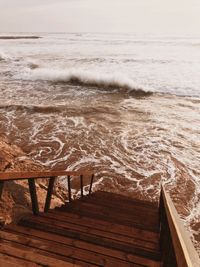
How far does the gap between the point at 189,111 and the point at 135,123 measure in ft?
12.7

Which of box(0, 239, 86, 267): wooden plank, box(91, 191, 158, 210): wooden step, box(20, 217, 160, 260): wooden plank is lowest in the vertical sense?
box(91, 191, 158, 210): wooden step

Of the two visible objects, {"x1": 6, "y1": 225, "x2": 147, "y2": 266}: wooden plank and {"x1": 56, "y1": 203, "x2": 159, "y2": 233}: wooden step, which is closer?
{"x1": 6, "y1": 225, "x2": 147, "y2": 266}: wooden plank

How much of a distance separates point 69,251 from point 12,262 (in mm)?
663

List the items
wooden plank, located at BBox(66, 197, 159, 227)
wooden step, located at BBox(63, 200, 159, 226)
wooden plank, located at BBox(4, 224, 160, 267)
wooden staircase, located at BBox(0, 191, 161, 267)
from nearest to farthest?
wooden staircase, located at BBox(0, 191, 161, 267) → wooden plank, located at BBox(4, 224, 160, 267) → wooden step, located at BBox(63, 200, 159, 226) → wooden plank, located at BBox(66, 197, 159, 227)

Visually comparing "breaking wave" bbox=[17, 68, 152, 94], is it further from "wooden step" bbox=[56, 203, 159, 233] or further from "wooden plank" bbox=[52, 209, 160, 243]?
"wooden plank" bbox=[52, 209, 160, 243]

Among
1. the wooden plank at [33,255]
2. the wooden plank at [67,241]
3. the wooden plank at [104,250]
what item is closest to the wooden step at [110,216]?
the wooden plank at [104,250]

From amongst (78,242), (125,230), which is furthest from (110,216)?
(78,242)

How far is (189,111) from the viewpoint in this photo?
48.7 feet

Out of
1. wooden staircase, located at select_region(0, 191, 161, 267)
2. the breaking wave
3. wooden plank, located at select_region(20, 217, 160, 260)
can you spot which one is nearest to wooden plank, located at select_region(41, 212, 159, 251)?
Answer: wooden staircase, located at select_region(0, 191, 161, 267)

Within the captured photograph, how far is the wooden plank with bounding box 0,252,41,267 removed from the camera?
6.67 feet

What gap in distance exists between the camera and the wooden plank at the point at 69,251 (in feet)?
8.18

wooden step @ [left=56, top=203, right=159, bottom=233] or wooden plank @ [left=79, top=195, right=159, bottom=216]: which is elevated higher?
wooden step @ [left=56, top=203, right=159, bottom=233]

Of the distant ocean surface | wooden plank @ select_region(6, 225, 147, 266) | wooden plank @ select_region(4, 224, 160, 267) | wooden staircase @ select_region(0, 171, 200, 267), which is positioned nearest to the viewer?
wooden staircase @ select_region(0, 171, 200, 267)

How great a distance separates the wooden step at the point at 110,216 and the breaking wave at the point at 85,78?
15896 mm
